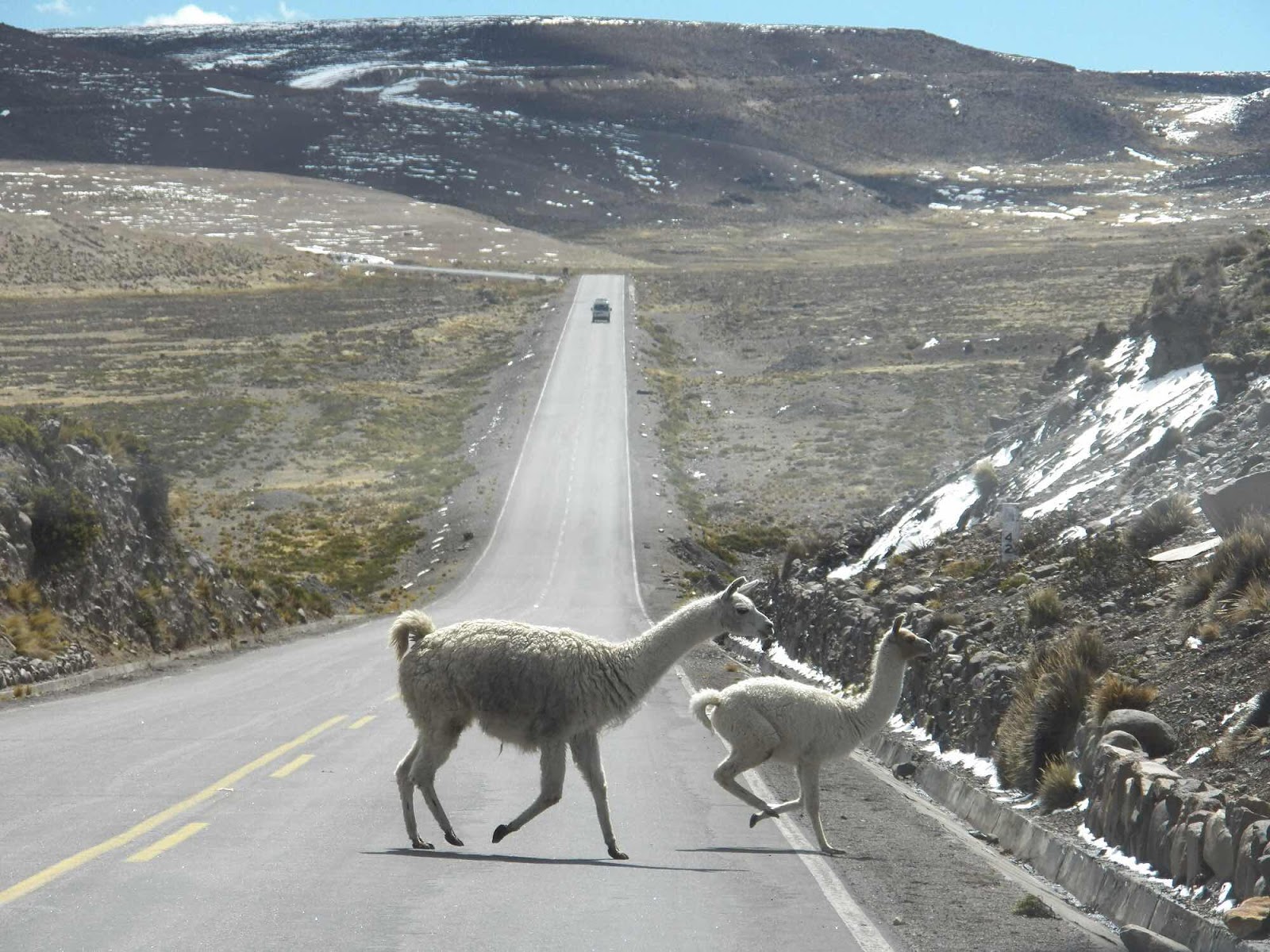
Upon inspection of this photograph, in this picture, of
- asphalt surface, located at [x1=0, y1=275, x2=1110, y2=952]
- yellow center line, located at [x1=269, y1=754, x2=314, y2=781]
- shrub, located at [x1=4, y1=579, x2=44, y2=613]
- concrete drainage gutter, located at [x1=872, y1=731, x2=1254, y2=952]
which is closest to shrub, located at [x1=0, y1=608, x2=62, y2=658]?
shrub, located at [x1=4, y1=579, x2=44, y2=613]

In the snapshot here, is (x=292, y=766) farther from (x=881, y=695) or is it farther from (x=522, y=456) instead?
(x=522, y=456)

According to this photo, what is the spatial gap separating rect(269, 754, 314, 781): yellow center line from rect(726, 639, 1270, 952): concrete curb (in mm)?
5825

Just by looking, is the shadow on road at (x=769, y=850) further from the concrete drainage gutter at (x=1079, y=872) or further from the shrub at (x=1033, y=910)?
the shrub at (x=1033, y=910)

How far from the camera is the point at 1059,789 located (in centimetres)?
1140

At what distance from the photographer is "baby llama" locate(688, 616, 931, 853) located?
11.0 meters

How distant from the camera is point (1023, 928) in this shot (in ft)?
27.3

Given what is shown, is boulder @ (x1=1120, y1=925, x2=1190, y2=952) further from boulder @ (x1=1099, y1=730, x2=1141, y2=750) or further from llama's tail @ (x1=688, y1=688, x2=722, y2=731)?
llama's tail @ (x1=688, y1=688, x2=722, y2=731)

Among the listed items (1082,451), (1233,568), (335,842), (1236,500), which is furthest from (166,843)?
(1082,451)

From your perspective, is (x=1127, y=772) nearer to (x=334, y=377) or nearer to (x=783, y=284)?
(x=334, y=377)

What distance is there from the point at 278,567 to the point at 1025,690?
3909 centimetres

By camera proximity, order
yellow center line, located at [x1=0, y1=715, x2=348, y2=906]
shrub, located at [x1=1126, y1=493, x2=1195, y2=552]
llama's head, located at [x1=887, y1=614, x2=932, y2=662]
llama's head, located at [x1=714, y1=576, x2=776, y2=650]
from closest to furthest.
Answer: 1. yellow center line, located at [x1=0, y1=715, x2=348, y2=906]
2. llama's head, located at [x1=714, y1=576, x2=776, y2=650]
3. llama's head, located at [x1=887, y1=614, x2=932, y2=662]
4. shrub, located at [x1=1126, y1=493, x2=1195, y2=552]

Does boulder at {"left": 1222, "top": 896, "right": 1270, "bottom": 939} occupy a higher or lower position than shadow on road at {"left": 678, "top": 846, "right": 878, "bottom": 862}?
higher

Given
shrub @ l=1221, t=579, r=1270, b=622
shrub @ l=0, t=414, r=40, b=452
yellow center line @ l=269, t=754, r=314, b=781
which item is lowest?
yellow center line @ l=269, t=754, r=314, b=781

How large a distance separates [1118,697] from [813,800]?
2684 millimetres
